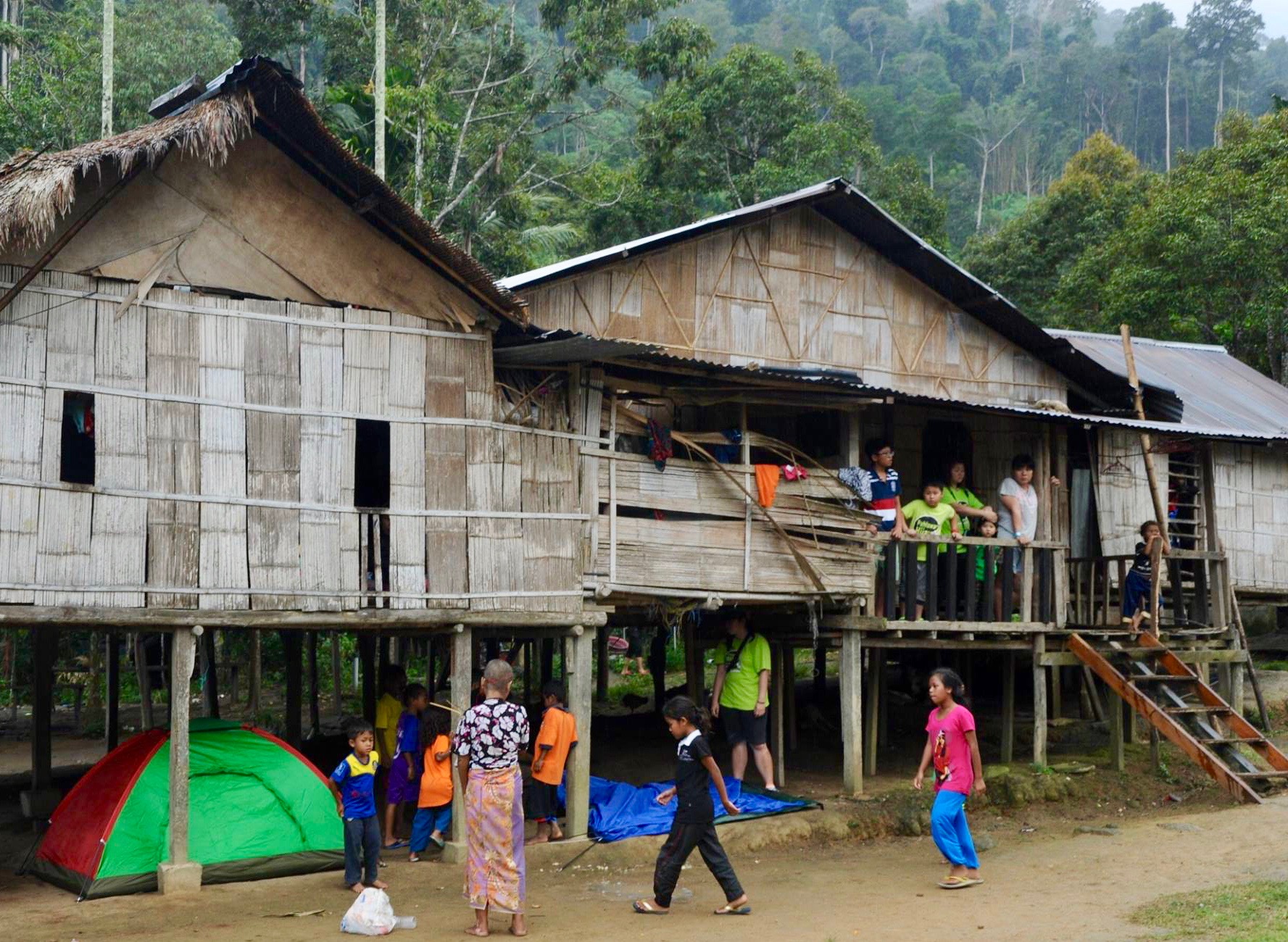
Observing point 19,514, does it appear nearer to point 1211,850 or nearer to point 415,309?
point 415,309

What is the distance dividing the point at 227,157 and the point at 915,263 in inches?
345

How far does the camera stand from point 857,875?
1127 cm

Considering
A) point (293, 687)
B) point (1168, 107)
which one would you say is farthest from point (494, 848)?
point (1168, 107)

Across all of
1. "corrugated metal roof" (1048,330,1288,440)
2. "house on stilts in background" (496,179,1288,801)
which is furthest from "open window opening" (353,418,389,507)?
"corrugated metal roof" (1048,330,1288,440)

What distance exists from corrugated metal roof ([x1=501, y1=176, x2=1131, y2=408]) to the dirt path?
6.28m

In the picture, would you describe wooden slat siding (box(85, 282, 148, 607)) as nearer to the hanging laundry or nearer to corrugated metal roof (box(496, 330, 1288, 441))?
corrugated metal roof (box(496, 330, 1288, 441))

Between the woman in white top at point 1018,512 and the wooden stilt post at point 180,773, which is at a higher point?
the woman in white top at point 1018,512

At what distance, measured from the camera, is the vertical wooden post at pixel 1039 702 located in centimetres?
1480

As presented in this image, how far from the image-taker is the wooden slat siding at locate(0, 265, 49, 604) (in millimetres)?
9688

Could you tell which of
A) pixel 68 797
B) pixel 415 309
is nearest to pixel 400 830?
pixel 68 797

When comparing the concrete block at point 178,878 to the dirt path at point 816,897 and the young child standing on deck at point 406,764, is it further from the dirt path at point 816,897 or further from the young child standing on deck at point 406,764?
the young child standing on deck at point 406,764

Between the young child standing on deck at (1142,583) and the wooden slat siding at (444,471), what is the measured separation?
7937mm

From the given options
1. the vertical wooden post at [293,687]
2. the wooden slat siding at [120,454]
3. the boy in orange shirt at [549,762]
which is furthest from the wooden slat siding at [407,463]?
the vertical wooden post at [293,687]

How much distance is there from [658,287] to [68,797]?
7878mm
